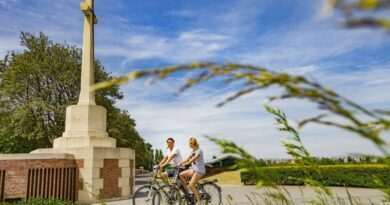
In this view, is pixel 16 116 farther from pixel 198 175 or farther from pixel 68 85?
pixel 198 175

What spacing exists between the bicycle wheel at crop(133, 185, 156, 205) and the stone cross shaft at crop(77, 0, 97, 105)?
Result: 6804mm

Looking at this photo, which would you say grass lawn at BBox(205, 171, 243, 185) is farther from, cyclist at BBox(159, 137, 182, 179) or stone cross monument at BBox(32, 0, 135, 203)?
cyclist at BBox(159, 137, 182, 179)

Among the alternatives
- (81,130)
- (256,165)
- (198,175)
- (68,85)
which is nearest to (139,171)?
(68,85)

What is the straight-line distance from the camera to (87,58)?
16.4 m

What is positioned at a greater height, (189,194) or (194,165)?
(194,165)

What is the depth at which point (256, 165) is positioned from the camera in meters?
1.27

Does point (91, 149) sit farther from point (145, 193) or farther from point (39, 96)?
point (39, 96)

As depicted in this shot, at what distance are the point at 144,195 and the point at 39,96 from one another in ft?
79.5

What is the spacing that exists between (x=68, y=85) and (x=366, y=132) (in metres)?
32.6

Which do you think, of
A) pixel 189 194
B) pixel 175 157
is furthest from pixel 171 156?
pixel 189 194

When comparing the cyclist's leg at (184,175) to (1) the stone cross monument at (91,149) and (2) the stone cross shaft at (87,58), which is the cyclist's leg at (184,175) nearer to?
(1) the stone cross monument at (91,149)

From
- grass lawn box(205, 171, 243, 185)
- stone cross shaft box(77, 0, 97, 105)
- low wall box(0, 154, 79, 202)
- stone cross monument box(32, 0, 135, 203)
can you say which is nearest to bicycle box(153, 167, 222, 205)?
stone cross monument box(32, 0, 135, 203)

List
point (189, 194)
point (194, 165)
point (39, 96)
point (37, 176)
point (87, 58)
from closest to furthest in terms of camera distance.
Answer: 1. point (194, 165)
2. point (189, 194)
3. point (37, 176)
4. point (87, 58)
5. point (39, 96)

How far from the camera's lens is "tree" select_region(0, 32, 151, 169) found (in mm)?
29656
